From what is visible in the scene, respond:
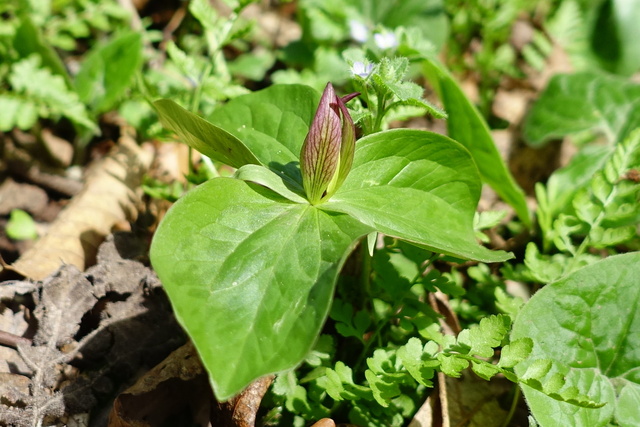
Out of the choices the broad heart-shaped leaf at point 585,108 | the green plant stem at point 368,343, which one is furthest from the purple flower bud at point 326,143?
the broad heart-shaped leaf at point 585,108

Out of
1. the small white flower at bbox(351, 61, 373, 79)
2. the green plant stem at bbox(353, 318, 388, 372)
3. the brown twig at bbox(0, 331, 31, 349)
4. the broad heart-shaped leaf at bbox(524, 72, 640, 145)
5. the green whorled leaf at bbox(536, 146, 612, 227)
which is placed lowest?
the brown twig at bbox(0, 331, 31, 349)

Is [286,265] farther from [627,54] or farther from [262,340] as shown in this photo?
[627,54]

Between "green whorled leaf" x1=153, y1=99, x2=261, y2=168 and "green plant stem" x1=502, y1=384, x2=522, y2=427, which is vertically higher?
"green whorled leaf" x1=153, y1=99, x2=261, y2=168

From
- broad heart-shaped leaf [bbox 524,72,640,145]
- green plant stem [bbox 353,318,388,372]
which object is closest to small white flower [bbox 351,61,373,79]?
green plant stem [bbox 353,318,388,372]

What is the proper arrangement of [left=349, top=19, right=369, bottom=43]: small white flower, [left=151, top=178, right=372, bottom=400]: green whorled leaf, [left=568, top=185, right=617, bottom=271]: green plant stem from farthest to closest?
[left=349, top=19, right=369, bottom=43]: small white flower
[left=568, top=185, right=617, bottom=271]: green plant stem
[left=151, top=178, right=372, bottom=400]: green whorled leaf

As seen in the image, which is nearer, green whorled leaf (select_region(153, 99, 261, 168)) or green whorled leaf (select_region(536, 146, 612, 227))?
green whorled leaf (select_region(153, 99, 261, 168))

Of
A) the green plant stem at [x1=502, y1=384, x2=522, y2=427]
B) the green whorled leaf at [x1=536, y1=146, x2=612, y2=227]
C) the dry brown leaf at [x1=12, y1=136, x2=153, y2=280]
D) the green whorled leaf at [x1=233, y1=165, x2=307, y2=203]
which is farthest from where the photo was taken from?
the green whorled leaf at [x1=536, y1=146, x2=612, y2=227]

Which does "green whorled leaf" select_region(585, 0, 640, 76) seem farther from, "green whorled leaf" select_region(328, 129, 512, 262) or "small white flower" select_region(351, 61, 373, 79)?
"small white flower" select_region(351, 61, 373, 79)
